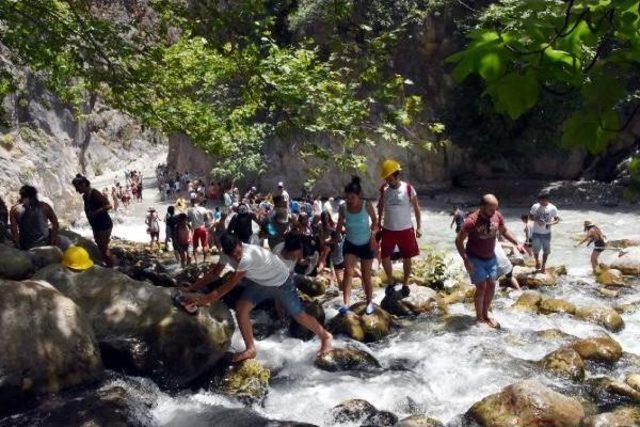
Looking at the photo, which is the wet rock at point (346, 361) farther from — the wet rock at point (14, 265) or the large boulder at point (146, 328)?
the wet rock at point (14, 265)

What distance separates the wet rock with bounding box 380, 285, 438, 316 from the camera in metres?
8.20

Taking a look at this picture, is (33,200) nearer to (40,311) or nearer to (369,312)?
(40,311)

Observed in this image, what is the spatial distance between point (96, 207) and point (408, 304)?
508 centimetres

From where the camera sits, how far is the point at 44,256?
6.91m

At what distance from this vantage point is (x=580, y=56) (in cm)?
178

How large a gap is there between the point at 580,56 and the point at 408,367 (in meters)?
5.27

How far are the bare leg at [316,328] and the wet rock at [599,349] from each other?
3015 mm

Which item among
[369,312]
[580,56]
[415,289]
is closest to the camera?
[580,56]

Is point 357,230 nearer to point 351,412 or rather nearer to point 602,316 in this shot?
point 351,412

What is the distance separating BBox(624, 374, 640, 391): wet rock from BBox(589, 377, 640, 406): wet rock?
16 cm

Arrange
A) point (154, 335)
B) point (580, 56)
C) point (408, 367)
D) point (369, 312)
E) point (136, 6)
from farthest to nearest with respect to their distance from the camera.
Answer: point (136, 6) < point (369, 312) < point (408, 367) < point (154, 335) < point (580, 56)

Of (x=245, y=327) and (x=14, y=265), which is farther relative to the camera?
(x=14, y=265)

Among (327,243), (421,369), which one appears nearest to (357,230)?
(421,369)

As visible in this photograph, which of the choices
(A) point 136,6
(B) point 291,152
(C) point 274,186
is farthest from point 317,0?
(A) point 136,6
